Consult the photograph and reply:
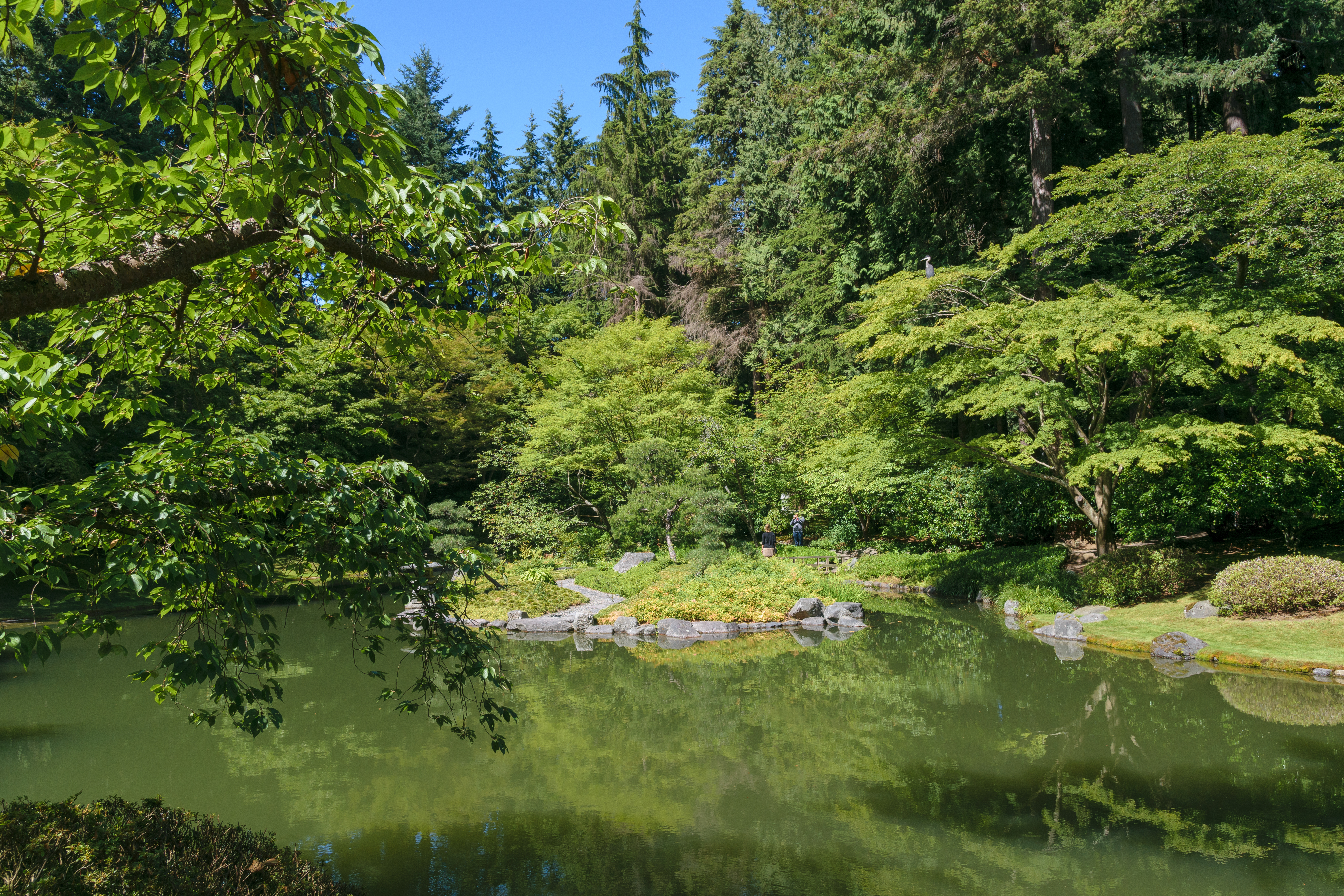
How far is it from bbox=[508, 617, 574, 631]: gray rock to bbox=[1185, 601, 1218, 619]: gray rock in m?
8.31

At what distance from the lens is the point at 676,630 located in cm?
1102

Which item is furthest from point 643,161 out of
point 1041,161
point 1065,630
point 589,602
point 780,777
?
point 780,777

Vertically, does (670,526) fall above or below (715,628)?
above

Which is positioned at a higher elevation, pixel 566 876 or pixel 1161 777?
pixel 566 876

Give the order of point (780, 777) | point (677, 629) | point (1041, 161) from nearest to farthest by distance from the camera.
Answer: point (780, 777) → point (677, 629) → point (1041, 161)

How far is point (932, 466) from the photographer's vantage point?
1627 cm

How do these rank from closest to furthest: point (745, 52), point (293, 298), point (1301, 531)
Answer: point (293, 298), point (1301, 531), point (745, 52)

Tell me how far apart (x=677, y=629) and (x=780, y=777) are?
5.59m

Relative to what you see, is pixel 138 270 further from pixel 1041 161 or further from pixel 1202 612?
pixel 1041 161

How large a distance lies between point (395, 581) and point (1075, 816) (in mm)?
4500

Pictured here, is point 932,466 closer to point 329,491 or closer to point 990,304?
point 990,304

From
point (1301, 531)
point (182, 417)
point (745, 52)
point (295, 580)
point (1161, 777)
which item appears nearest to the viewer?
point (295, 580)

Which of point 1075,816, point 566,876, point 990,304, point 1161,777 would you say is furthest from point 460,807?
point 990,304

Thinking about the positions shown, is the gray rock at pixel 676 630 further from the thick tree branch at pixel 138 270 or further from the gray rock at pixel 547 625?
the thick tree branch at pixel 138 270
